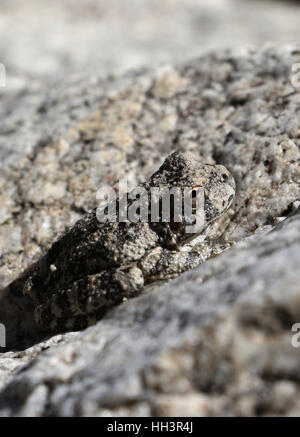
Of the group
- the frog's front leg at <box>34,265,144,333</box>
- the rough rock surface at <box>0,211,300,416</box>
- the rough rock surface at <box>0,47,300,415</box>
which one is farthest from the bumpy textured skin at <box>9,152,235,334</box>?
the rough rock surface at <box>0,211,300,416</box>

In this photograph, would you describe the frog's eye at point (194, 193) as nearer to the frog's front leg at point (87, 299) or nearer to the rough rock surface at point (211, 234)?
the rough rock surface at point (211, 234)

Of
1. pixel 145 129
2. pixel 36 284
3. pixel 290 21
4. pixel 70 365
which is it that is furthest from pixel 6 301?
pixel 290 21

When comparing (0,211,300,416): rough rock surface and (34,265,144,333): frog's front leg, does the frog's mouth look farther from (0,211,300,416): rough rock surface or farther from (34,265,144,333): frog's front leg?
(0,211,300,416): rough rock surface

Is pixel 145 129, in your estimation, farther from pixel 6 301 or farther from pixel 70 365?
pixel 70 365

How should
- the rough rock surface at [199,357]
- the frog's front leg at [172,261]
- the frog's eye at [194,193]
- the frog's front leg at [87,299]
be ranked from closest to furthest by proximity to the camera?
1. the rough rock surface at [199,357]
2. the frog's front leg at [87,299]
3. the frog's front leg at [172,261]
4. the frog's eye at [194,193]

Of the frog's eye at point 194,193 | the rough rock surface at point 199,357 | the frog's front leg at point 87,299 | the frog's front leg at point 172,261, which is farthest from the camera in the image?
the frog's eye at point 194,193

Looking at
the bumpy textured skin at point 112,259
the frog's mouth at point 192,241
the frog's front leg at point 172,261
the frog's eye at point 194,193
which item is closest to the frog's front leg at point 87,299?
the bumpy textured skin at point 112,259
